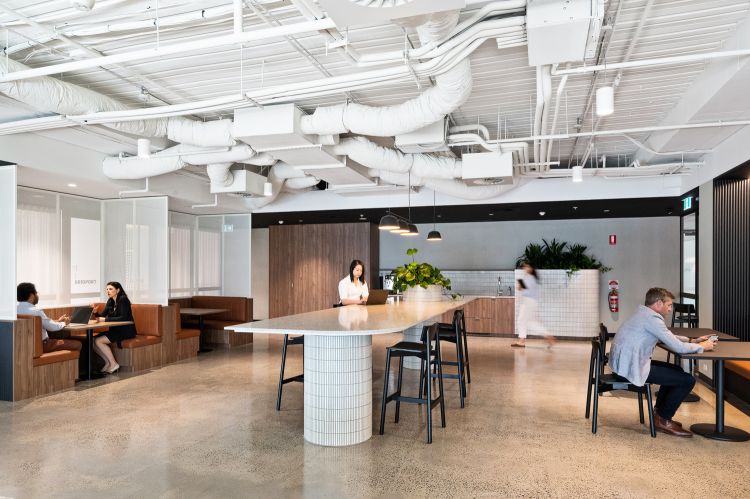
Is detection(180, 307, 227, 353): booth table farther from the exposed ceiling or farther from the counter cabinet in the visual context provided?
the counter cabinet

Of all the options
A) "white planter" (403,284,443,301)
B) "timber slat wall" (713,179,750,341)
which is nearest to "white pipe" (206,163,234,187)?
"white planter" (403,284,443,301)

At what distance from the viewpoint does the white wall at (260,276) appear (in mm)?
13396

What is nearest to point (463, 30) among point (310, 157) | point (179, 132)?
point (310, 157)

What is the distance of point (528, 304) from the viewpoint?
32.6 ft

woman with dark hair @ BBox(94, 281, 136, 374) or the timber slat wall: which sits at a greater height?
the timber slat wall

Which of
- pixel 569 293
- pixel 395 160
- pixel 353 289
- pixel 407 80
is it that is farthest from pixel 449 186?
pixel 407 80

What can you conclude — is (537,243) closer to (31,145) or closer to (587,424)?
(587,424)

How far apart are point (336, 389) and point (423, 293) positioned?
2.65 m

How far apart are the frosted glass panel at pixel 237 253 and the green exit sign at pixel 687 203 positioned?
7.55 meters

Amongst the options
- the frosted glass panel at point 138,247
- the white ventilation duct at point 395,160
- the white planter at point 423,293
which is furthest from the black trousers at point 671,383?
the frosted glass panel at point 138,247

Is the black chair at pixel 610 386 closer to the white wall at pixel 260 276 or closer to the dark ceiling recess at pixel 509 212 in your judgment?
the dark ceiling recess at pixel 509 212

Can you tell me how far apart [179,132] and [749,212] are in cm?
652

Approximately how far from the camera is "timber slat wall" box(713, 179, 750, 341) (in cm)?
620

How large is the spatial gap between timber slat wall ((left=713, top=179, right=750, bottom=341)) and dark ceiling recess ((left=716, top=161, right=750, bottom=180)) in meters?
0.07
